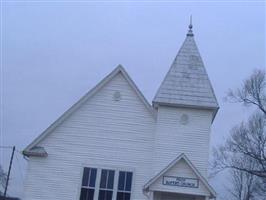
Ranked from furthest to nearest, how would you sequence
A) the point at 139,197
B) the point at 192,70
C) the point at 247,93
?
the point at 247,93
the point at 192,70
the point at 139,197

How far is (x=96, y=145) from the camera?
2334 centimetres

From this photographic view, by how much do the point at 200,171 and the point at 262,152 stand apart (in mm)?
20506

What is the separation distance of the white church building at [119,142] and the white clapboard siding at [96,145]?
39mm

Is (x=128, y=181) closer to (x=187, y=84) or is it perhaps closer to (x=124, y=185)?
(x=124, y=185)

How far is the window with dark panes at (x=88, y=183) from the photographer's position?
74.7ft

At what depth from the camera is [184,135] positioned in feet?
76.5

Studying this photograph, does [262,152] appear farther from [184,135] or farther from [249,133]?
[184,135]

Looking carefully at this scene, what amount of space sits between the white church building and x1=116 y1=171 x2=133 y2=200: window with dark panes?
0.14 feet

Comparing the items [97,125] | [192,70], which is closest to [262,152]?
[192,70]

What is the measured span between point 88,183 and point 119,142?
224cm

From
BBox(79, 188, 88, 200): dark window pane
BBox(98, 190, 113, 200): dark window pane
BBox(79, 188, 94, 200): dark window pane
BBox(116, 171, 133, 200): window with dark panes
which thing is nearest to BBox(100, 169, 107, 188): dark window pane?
BBox(98, 190, 113, 200): dark window pane

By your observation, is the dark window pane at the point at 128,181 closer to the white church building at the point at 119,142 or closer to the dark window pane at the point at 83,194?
the white church building at the point at 119,142

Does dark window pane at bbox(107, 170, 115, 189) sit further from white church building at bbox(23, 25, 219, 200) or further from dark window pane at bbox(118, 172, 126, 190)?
dark window pane at bbox(118, 172, 126, 190)

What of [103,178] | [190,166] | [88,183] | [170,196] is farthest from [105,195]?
[190,166]
